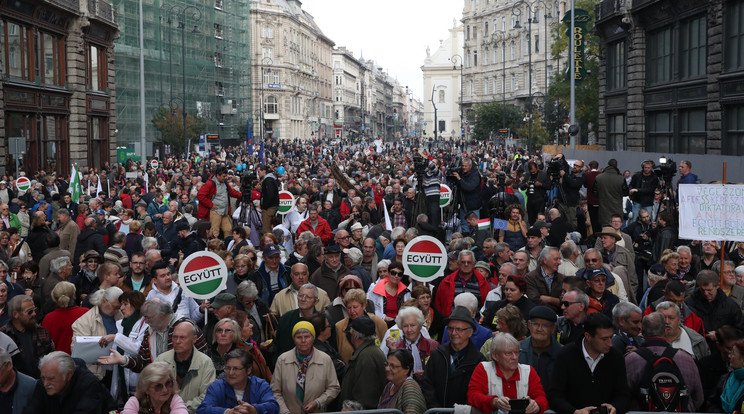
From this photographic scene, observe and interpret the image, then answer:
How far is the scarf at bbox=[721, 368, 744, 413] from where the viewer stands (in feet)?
19.5

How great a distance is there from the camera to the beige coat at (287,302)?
854 cm

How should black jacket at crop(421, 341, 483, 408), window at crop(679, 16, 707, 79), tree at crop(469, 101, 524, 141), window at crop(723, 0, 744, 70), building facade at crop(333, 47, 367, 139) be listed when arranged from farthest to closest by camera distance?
1. building facade at crop(333, 47, 367, 139)
2. tree at crop(469, 101, 524, 141)
3. window at crop(679, 16, 707, 79)
4. window at crop(723, 0, 744, 70)
5. black jacket at crop(421, 341, 483, 408)

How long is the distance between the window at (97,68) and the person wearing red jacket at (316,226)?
26713mm

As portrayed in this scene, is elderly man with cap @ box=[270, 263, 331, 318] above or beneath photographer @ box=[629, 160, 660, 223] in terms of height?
beneath

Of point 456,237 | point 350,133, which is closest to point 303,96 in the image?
point 350,133

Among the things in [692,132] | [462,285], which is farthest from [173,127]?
[462,285]

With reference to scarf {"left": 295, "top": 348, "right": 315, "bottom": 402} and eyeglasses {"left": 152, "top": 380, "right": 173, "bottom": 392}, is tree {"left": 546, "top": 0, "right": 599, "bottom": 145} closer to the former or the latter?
scarf {"left": 295, "top": 348, "right": 315, "bottom": 402}

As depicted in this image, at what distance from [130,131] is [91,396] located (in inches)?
1859

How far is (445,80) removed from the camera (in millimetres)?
138750

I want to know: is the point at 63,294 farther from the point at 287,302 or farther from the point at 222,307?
the point at 287,302

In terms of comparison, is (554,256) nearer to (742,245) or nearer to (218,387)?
(742,245)

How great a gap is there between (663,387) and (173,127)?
4919 centimetres

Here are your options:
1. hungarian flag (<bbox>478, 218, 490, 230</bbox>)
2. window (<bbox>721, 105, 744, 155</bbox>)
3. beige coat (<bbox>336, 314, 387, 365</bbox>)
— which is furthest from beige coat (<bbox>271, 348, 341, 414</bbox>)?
window (<bbox>721, 105, 744, 155</bbox>)

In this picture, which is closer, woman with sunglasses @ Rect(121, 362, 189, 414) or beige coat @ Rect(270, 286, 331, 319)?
woman with sunglasses @ Rect(121, 362, 189, 414)
